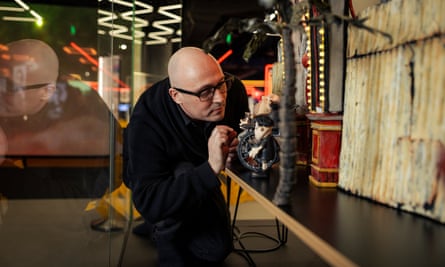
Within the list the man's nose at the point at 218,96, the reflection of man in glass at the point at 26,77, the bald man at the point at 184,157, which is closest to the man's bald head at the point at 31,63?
the reflection of man in glass at the point at 26,77

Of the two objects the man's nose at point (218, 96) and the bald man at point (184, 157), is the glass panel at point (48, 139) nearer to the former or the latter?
the bald man at point (184, 157)

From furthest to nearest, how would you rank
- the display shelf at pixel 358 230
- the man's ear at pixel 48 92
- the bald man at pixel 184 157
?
the man's ear at pixel 48 92 → the bald man at pixel 184 157 → the display shelf at pixel 358 230

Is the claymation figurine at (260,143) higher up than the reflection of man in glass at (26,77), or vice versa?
the reflection of man in glass at (26,77)

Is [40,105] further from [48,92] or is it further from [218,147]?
[218,147]

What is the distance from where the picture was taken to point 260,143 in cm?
100

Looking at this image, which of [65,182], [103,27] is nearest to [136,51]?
[103,27]

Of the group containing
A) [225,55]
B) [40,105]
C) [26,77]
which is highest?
[225,55]

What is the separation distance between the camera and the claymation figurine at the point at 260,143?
984 mm

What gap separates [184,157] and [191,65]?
0.32 meters

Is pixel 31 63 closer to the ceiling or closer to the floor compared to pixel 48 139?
closer to the ceiling

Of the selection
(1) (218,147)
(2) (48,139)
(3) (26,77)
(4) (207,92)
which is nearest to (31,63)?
(3) (26,77)

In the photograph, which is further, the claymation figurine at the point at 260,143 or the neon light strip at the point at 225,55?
the neon light strip at the point at 225,55

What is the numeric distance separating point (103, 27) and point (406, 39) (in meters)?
1.73

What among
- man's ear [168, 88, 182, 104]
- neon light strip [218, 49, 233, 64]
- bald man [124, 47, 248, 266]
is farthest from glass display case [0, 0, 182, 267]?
man's ear [168, 88, 182, 104]
